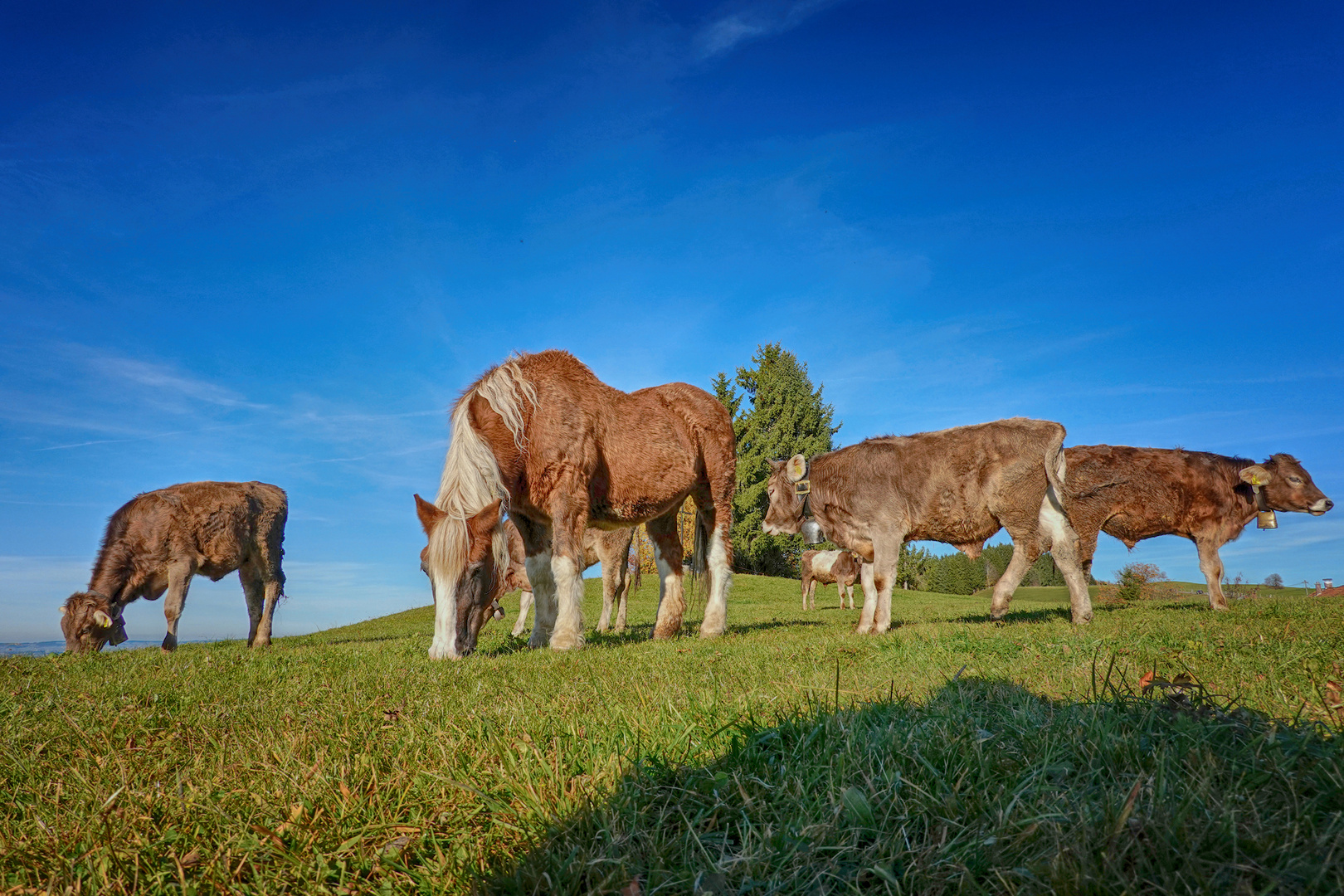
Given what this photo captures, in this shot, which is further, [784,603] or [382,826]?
[784,603]

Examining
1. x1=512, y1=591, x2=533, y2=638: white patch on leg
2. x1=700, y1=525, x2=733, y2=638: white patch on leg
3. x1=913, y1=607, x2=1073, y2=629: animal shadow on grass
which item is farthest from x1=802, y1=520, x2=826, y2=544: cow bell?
x1=512, y1=591, x2=533, y2=638: white patch on leg

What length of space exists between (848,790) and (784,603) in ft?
82.2

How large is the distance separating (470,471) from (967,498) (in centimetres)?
679

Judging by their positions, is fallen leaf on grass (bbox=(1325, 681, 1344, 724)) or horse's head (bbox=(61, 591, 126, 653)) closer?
fallen leaf on grass (bbox=(1325, 681, 1344, 724))

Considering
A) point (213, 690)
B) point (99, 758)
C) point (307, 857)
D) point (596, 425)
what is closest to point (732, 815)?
point (307, 857)

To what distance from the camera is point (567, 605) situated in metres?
7.81

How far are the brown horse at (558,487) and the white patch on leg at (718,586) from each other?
2cm

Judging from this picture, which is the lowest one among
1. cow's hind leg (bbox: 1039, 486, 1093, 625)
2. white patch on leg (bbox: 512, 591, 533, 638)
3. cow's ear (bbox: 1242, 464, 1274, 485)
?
white patch on leg (bbox: 512, 591, 533, 638)

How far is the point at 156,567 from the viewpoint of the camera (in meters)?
12.3

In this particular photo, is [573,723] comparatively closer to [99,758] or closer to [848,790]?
[848,790]

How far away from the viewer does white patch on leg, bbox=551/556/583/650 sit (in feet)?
25.4

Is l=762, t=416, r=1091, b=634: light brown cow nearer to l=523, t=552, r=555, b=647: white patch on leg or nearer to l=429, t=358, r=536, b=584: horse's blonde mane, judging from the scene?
l=523, t=552, r=555, b=647: white patch on leg

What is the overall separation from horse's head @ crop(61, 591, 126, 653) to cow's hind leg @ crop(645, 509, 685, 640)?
9187 mm

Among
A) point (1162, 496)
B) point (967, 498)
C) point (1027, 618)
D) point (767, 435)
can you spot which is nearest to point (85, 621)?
point (967, 498)
